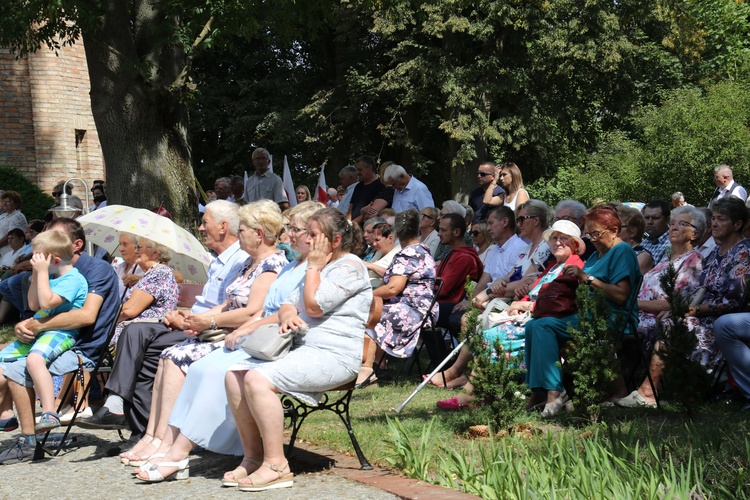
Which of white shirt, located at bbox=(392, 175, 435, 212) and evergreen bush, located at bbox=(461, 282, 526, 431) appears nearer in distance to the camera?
evergreen bush, located at bbox=(461, 282, 526, 431)

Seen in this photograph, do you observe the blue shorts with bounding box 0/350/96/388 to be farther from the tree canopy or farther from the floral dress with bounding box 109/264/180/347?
the tree canopy

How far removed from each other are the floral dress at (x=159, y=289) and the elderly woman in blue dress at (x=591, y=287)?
2.76 metres

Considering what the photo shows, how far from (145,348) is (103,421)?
2.07 ft

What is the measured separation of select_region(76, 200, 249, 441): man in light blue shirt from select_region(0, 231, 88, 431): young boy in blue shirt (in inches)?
17.0

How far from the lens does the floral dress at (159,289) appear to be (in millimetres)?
7461

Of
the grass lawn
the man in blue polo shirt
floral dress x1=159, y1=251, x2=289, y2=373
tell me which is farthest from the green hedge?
floral dress x1=159, y1=251, x2=289, y2=373

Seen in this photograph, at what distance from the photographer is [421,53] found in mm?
27422

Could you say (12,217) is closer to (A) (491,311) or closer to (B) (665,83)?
(A) (491,311)

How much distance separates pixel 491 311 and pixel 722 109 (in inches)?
718

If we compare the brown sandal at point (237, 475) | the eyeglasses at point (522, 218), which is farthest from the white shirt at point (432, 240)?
the brown sandal at point (237, 475)

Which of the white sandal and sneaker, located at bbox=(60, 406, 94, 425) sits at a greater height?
sneaker, located at bbox=(60, 406, 94, 425)

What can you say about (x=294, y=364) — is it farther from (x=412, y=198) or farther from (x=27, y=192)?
(x=27, y=192)

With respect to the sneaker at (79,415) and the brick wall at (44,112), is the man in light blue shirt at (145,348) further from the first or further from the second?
the brick wall at (44,112)

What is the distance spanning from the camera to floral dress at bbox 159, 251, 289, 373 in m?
6.38
